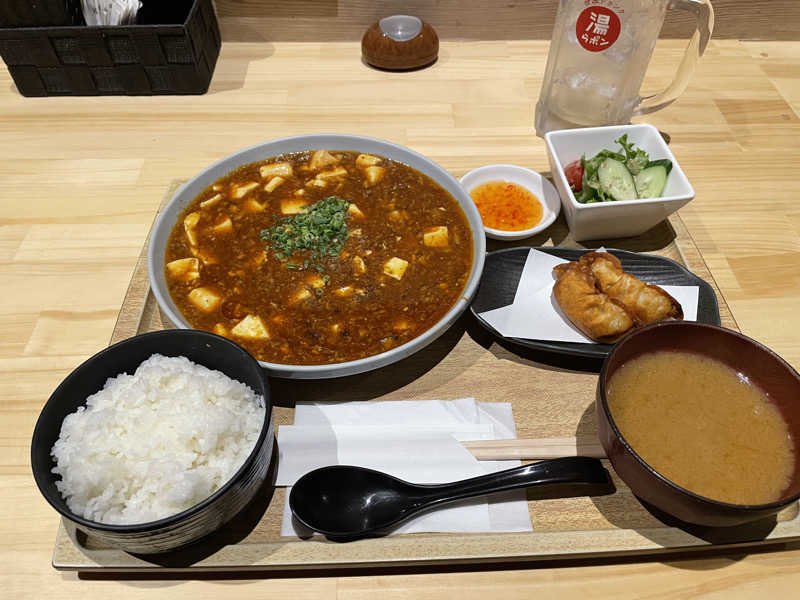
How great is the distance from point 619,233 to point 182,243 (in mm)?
1859

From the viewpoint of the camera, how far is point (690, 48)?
251 cm

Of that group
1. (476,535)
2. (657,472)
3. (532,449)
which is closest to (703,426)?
(657,472)

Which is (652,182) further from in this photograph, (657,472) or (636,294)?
(657,472)

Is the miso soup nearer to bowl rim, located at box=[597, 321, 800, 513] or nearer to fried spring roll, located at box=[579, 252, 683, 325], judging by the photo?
bowl rim, located at box=[597, 321, 800, 513]

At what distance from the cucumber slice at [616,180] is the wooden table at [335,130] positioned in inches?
20.0

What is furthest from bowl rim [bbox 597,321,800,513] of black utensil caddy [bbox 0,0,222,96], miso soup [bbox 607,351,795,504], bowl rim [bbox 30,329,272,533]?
black utensil caddy [bbox 0,0,222,96]

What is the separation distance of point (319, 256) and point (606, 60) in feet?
5.73

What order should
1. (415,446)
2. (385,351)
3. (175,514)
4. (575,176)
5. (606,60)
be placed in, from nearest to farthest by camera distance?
(175,514) → (415,446) → (385,351) → (575,176) → (606,60)

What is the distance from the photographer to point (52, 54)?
295cm

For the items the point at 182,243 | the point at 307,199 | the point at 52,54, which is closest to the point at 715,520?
the point at 307,199

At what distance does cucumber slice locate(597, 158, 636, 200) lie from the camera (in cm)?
223

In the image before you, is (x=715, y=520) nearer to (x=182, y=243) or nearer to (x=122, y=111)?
(x=182, y=243)

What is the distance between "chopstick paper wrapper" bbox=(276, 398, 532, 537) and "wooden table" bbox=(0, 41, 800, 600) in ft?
0.48

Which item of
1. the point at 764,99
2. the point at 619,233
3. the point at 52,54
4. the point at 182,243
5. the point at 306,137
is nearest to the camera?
the point at 182,243
